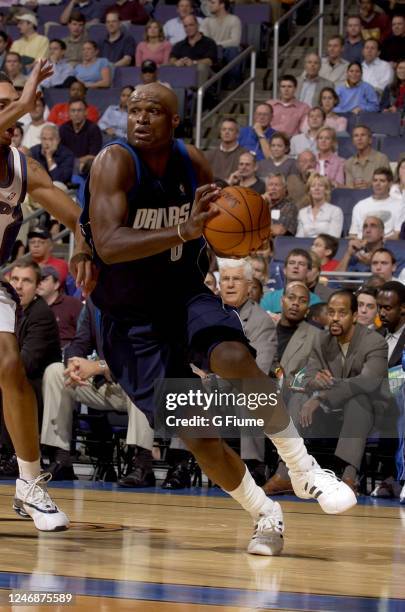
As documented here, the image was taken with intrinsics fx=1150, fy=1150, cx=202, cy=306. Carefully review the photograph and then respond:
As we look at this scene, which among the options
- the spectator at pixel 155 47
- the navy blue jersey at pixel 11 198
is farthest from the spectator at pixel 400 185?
the navy blue jersey at pixel 11 198

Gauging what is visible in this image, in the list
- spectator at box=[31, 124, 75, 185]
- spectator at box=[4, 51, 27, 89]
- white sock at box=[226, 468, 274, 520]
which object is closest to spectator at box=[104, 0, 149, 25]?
spectator at box=[4, 51, 27, 89]

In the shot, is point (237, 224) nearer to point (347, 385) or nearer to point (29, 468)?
point (29, 468)

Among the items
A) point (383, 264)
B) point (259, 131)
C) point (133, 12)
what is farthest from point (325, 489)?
point (133, 12)

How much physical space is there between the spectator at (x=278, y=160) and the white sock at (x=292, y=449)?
22.4 feet

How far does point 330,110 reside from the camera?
470 inches

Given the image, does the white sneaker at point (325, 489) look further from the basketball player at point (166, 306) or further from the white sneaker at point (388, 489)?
the white sneaker at point (388, 489)

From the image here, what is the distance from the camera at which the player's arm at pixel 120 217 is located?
13.3ft

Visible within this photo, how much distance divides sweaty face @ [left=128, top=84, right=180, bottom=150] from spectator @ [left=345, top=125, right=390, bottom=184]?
6.44 m

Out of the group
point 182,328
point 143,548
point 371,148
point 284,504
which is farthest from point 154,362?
point 371,148

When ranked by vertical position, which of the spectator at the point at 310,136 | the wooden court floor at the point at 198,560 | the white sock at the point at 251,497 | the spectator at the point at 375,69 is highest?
the spectator at the point at 375,69

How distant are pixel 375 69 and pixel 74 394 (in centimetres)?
614

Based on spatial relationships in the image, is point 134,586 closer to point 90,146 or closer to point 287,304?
point 287,304

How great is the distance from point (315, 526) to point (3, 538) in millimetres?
1663

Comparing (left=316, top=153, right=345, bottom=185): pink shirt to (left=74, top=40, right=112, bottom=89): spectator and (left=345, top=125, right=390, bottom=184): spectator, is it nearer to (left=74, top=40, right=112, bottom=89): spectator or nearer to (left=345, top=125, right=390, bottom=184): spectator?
(left=345, top=125, right=390, bottom=184): spectator
